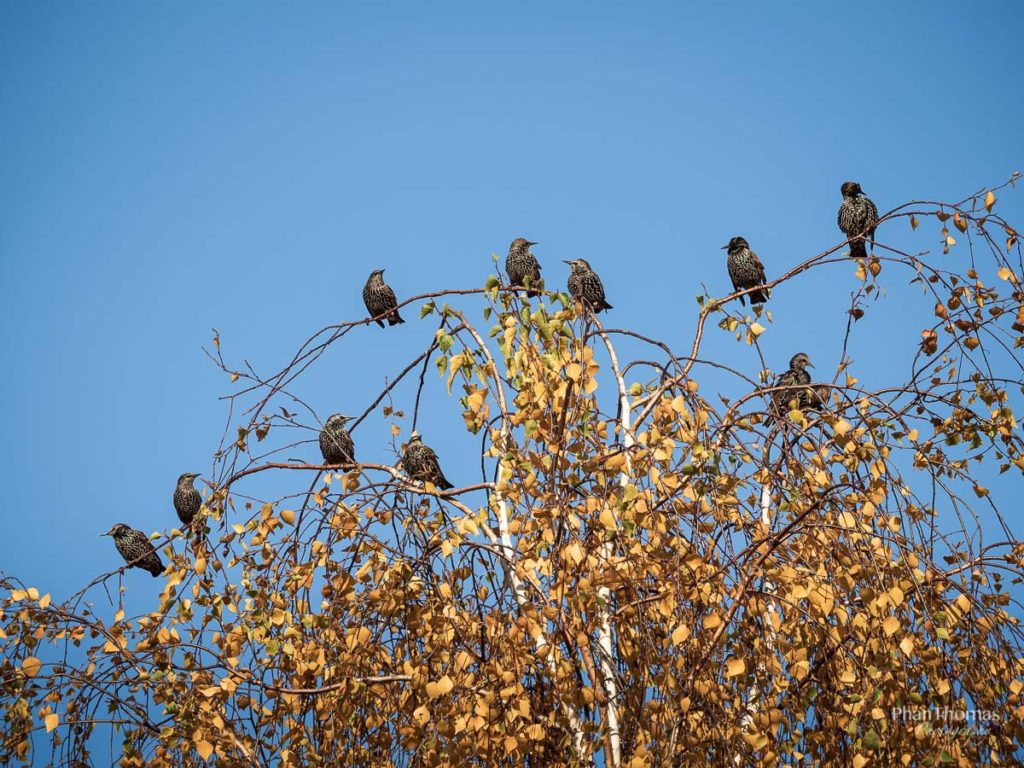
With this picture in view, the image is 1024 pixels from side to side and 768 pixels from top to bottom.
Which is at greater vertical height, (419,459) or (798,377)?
(798,377)

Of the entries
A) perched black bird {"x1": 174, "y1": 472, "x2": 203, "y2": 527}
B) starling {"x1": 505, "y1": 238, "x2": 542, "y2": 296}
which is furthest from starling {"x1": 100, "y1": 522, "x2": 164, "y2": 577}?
starling {"x1": 505, "y1": 238, "x2": 542, "y2": 296}

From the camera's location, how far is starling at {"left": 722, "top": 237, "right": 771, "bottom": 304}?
262 inches

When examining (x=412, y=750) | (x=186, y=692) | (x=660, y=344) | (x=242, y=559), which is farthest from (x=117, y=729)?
(x=660, y=344)

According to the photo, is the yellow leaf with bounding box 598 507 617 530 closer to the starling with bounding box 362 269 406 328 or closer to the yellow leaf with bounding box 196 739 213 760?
the yellow leaf with bounding box 196 739 213 760

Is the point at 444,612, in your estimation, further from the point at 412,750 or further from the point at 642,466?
the point at 642,466

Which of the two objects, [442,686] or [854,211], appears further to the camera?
[854,211]

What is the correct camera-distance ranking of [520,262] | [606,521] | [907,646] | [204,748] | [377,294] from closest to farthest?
[907,646] → [606,521] → [204,748] → [520,262] → [377,294]

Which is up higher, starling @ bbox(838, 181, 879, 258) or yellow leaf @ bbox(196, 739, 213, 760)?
starling @ bbox(838, 181, 879, 258)

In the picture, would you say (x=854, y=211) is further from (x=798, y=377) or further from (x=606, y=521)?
(x=606, y=521)

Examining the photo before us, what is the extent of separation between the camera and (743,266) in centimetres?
668

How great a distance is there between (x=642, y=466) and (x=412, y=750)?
1.33 meters

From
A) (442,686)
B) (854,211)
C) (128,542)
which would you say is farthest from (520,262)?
(442,686)

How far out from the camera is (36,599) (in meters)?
4.11

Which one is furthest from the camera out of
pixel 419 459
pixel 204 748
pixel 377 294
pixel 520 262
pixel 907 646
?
pixel 377 294
